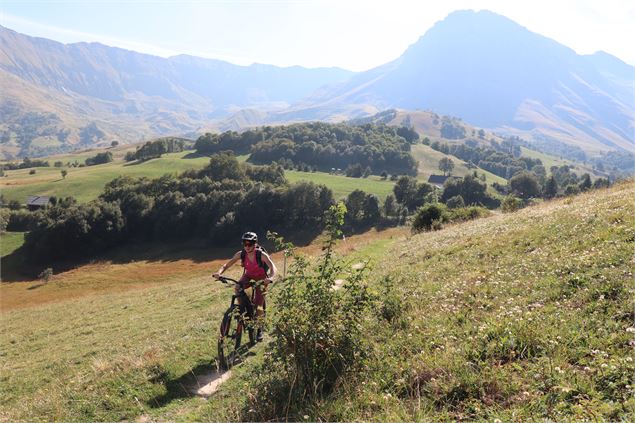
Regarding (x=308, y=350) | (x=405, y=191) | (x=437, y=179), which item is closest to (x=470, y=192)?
(x=405, y=191)

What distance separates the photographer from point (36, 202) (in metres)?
107

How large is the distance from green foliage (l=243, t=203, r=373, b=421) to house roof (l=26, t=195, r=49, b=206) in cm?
12476

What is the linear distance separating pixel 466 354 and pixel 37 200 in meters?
132

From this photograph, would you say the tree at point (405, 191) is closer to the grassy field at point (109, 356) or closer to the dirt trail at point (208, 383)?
the grassy field at point (109, 356)

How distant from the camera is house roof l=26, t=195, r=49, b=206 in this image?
106188 millimetres

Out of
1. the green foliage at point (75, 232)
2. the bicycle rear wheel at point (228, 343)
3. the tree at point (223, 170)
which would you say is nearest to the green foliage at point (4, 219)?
the green foliage at point (75, 232)

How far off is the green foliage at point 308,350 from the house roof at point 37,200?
125 metres

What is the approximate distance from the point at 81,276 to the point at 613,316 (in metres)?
74.3

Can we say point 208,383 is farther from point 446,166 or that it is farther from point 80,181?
point 446,166

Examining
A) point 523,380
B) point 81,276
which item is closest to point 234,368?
point 523,380

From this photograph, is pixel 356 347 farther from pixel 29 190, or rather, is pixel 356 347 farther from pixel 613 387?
pixel 29 190

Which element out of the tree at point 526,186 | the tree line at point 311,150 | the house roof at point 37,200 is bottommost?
the tree at point 526,186

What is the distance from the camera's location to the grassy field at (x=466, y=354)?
18.6 ft

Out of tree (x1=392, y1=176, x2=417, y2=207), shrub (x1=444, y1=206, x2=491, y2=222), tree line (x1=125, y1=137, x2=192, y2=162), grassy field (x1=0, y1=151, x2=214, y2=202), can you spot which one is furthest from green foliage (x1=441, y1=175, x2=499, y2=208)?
tree line (x1=125, y1=137, x2=192, y2=162)
